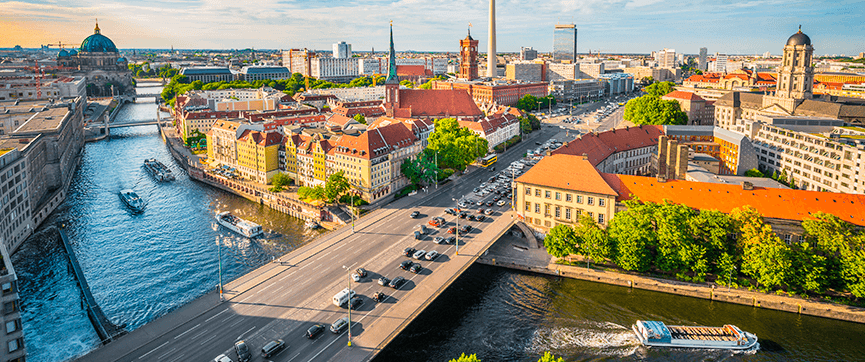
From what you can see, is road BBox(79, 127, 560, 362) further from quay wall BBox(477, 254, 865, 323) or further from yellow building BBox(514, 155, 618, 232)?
quay wall BBox(477, 254, 865, 323)

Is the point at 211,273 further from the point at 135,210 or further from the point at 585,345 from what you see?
the point at 585,345

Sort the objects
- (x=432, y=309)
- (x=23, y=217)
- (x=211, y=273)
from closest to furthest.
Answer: (x=432, y=309) < (x=211, y=273) < (x=23, y=217)

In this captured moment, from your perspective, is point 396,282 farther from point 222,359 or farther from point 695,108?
point 695,108

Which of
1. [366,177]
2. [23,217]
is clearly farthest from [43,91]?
[366,177]

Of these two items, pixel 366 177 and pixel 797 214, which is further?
pixel 366 177

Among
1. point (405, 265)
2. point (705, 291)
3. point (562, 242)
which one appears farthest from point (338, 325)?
point (705, 291)

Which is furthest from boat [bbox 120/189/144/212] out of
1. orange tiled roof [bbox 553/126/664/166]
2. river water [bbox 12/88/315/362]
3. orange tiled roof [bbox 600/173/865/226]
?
orange tiled roof [bbox 600/173/865/226]

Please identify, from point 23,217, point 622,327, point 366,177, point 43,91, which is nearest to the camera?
point 622,327
